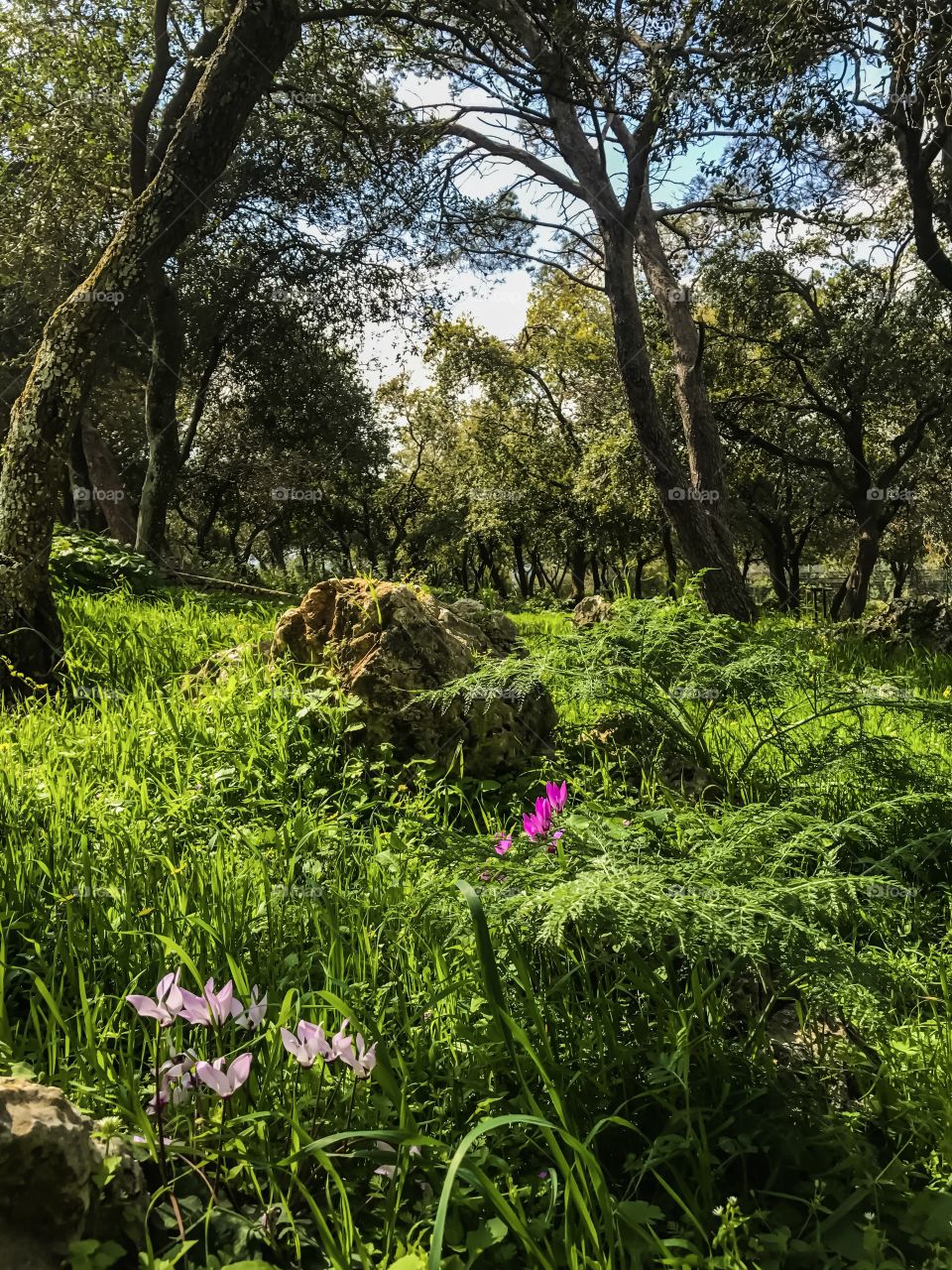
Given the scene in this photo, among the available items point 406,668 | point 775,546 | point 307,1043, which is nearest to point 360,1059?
point 307,1043

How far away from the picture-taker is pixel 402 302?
15.4 meters

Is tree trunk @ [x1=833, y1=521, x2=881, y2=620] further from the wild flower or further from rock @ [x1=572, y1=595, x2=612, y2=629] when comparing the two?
the wild flower

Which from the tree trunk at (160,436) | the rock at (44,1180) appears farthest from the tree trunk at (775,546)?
the rock at (44,1180)

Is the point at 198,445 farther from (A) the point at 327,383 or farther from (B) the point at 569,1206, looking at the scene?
(B) the point at 569,1206

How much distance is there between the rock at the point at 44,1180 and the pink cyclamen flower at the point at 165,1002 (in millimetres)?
188

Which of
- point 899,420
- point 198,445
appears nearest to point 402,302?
point 198,445

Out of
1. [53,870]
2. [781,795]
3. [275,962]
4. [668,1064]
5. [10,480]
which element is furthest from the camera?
[10,480]

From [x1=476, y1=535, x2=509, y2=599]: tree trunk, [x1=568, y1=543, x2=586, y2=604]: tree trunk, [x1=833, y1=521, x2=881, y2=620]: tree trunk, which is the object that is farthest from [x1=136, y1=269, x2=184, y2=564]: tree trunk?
[x1=476, y1=535, x2=509, y2=599]: tree trunk

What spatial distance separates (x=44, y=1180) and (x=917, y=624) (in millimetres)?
9900

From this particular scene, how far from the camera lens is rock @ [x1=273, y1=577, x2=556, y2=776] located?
390 centimetres

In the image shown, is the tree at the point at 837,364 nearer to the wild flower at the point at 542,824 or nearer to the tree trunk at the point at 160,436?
the tree trunk at the point at 160,436

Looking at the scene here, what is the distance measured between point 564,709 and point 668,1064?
3487mm

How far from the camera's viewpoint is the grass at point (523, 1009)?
1427mm

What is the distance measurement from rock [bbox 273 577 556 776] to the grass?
516mm
